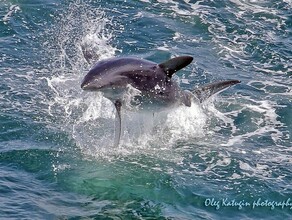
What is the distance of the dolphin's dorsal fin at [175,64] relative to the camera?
1605cm

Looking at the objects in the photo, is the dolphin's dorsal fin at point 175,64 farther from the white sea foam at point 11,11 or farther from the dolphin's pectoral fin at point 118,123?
the white sea foam at point 11,11

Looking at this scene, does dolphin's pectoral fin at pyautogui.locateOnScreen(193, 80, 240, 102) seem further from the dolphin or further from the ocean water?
the dolphin

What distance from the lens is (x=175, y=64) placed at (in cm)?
1630

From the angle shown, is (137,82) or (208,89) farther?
(208,89)

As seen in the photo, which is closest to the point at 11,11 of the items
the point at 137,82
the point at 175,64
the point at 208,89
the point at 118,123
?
the point at 208,89

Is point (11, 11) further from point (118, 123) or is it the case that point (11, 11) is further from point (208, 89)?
point (118, 123)

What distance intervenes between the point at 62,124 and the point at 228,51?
27.9 ft

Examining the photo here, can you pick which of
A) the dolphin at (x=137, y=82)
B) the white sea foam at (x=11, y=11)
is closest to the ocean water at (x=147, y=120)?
the white sea foam at (x=11, y=11)

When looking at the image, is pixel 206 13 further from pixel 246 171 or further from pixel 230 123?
pixel 246 171

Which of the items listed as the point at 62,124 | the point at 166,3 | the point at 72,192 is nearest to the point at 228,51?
the point at 166,3

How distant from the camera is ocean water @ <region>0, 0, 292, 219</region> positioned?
14.9m

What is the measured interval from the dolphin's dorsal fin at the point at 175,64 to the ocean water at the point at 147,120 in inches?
58.0

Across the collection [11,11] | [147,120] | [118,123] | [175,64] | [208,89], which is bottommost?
[147,120]

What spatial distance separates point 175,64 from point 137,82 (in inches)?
36.9
